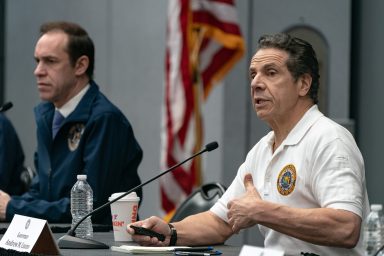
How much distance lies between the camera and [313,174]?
10.1 ft

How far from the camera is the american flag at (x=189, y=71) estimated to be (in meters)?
5.59

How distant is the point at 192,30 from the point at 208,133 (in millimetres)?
1544

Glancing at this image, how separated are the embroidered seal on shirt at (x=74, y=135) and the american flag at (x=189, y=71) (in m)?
1.38

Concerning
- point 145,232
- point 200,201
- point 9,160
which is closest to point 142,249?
point 145,232

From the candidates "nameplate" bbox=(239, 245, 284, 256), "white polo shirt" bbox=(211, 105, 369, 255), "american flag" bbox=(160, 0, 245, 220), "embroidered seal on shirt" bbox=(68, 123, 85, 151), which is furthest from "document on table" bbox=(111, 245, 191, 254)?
"american flag" bbox=(160, 0, 245, 220)

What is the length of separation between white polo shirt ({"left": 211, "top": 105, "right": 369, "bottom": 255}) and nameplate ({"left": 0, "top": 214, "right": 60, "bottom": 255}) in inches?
31.6

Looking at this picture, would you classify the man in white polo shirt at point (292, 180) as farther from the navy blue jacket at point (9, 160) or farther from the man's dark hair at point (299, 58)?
the navy blue jacket at point (9, 160)

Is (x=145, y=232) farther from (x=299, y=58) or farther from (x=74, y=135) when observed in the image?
(x=74, y=135)

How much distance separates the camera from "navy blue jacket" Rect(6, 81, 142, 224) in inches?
159

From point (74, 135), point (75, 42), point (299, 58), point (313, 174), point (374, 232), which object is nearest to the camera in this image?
point (374, 232)

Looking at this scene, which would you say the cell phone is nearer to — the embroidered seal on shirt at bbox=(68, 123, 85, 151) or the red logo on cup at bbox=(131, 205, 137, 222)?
the red logo on cup at bbox=(131, 205, 137, 222)

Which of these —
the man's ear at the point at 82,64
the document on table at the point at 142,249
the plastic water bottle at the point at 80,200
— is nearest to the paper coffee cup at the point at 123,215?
the document on table at the point at 142,249

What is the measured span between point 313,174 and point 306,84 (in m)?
0.38

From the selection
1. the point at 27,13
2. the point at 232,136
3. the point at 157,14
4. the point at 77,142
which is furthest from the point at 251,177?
the point at 27,13
